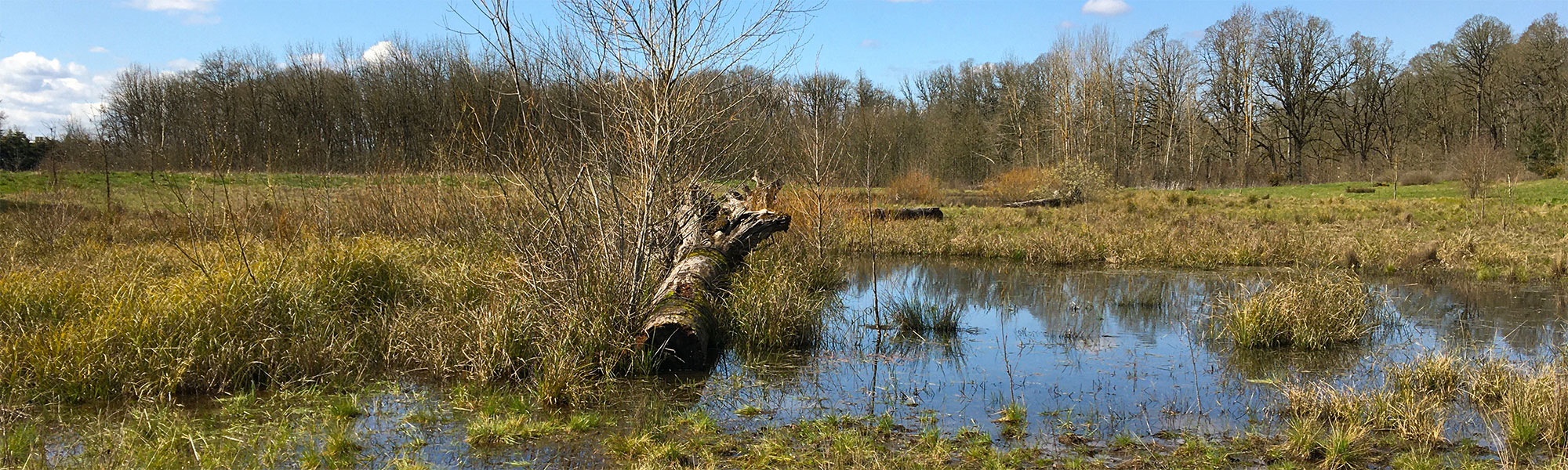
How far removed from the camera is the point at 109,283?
267 inches

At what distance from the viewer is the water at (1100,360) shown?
18.1 ft

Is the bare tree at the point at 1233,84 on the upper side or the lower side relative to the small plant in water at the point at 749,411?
upper

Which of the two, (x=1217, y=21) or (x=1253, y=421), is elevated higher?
(x=1217, y=21)

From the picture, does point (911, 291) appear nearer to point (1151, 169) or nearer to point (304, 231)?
point (304, 231)

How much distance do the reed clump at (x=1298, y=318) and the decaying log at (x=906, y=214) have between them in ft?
30.5

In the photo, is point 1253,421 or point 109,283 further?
point 109,283

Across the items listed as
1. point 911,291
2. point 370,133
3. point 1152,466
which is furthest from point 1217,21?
point 1152,466

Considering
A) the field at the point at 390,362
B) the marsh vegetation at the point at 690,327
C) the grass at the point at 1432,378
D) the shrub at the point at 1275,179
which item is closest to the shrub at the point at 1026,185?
the shrub at the point at 1275,179

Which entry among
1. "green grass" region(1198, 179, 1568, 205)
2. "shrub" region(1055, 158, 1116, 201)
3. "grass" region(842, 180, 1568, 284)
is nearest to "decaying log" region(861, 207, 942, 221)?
"grass" region(842, 180, 1568, 284)

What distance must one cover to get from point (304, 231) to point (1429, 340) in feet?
35.3

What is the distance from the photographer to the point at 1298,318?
23.9 feet

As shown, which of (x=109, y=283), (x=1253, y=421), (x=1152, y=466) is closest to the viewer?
(x=1152, y=466)

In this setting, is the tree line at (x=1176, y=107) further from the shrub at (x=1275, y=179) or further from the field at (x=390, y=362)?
the field at (x=390, y=362)

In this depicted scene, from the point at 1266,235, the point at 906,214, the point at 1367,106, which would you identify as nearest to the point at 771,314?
the point at 1266,235
